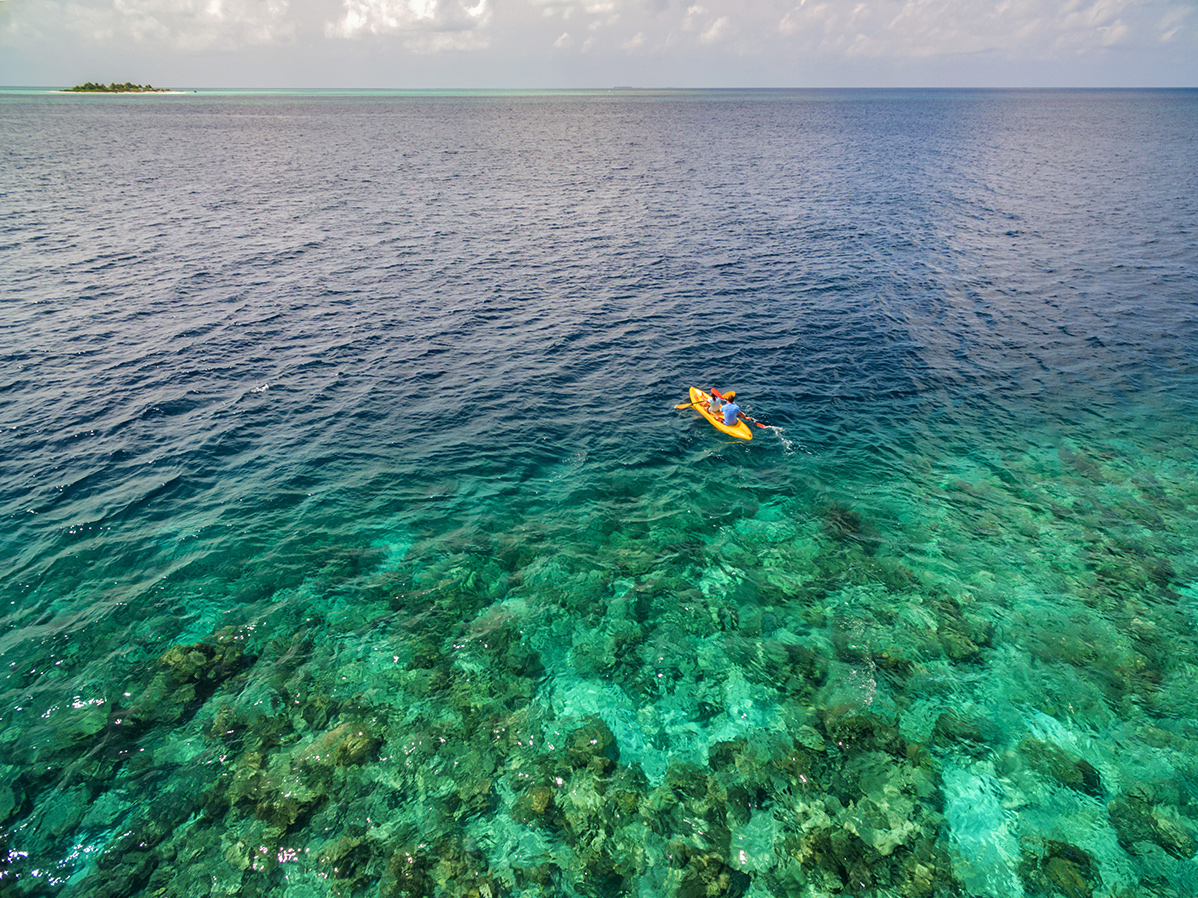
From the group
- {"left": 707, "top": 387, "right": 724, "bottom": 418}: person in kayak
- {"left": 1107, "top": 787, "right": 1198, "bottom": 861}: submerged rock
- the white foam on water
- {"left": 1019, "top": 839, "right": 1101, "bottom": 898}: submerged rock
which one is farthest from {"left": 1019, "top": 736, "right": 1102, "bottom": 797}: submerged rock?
{"left": 707, "top": 387, "right": 724, "bottom": 418}: person in kayak

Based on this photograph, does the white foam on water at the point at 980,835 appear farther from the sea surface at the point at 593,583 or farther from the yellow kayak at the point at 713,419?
the yellow kayak at the point at 713,419

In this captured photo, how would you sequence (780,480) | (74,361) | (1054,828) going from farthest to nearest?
(74,361) → (780,480) → (1054,828)

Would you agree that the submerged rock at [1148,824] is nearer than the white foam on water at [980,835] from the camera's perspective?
No

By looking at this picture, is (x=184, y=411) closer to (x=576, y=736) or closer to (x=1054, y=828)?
(x=576, y=736)

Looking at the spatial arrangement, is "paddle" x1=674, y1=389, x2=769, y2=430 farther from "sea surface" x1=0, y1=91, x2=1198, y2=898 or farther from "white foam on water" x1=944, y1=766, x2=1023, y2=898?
"white foam on water" x1=944, y1=766, x2=1023, y2=898

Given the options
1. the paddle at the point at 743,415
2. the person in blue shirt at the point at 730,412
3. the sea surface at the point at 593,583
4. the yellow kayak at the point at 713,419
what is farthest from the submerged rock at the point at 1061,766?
the person in blue shirt at the point at 730,412

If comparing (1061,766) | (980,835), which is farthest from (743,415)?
(980,835)

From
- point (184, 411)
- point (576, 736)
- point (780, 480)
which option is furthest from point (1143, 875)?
point (184, 411)
